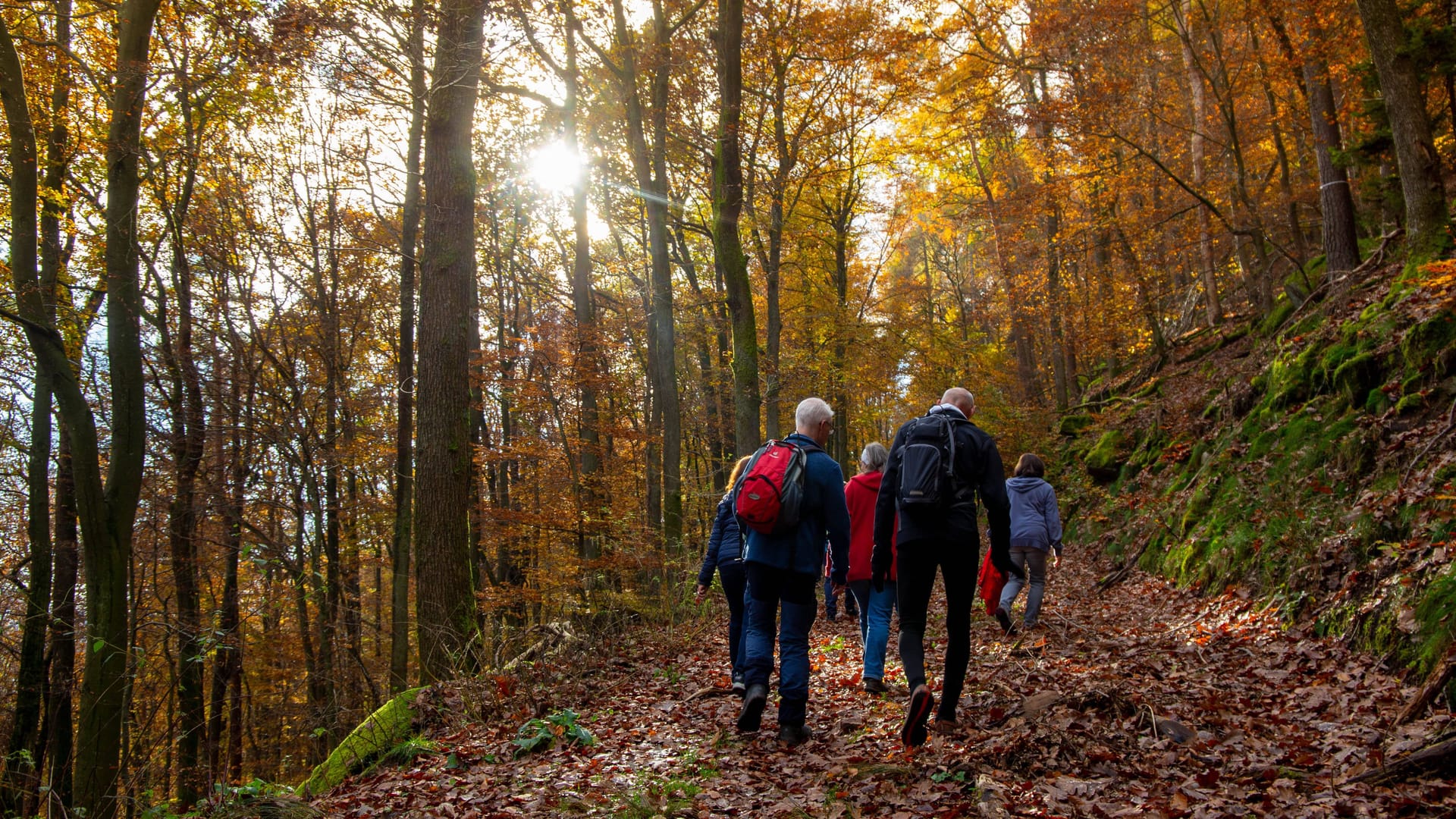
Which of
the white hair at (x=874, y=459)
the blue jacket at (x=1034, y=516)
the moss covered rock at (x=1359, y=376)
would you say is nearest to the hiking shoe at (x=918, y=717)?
the white hair at (x=874, y=459)

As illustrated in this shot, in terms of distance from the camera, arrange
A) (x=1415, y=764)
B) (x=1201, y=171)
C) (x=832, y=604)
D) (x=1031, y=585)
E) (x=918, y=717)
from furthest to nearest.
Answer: (x=1201, y=171) < (x=832, y=604) < (x=1031, y=585) < (x=918, y=717) < (x=1415, y=764)

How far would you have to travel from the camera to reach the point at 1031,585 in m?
7.86

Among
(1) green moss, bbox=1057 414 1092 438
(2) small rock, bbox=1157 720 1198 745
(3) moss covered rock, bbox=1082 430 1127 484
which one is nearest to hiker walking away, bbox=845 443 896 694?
(2) small rock, bbox=1157 720 1198 745

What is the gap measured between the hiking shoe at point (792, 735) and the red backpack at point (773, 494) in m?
1.18

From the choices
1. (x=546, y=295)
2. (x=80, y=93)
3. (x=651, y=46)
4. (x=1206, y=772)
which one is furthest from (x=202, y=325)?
(x=1206, y=772)

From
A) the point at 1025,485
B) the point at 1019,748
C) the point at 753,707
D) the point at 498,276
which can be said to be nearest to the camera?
the point at 1019,748

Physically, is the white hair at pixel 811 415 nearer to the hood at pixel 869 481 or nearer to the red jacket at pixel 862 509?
the red jacket at pixel 862 509

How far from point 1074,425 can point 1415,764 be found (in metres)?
17.4

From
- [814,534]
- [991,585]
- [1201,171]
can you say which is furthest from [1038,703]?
[1201,171]

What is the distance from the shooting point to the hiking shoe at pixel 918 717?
4344 millimetres

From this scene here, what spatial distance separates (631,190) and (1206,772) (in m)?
14.9

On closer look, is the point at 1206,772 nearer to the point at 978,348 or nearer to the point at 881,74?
the point at 881,74

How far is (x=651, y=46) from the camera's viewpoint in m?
13.2

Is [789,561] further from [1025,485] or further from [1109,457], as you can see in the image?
[1109,457]
